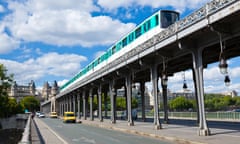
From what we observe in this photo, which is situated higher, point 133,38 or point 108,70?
point 133,38

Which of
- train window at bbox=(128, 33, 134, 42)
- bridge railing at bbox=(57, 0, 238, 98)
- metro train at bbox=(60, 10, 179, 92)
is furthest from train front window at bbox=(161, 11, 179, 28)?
train window at bbox=(128, 33, 134, 42)

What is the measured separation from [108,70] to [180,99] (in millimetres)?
108123

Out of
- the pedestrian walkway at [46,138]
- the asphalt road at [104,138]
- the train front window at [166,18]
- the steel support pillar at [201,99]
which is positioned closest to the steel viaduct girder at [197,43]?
the steel support pillar at [201,99]

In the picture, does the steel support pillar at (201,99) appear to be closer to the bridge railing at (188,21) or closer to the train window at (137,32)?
the bridge railing at (188,21)

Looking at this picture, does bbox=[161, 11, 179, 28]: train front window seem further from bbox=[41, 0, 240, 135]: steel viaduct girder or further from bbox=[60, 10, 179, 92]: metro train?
bbox=[41, 0, 240, 135]: steel viaduct girder

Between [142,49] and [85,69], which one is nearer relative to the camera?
[142,49]

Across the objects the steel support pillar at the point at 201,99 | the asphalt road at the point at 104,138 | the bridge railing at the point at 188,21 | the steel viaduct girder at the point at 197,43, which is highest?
the bridge railing at the point at 188,21

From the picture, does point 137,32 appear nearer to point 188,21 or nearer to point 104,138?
point 188,21

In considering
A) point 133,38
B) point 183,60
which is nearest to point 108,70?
point 133,38

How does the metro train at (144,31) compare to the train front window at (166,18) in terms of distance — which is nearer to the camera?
the train front window at (166,18)

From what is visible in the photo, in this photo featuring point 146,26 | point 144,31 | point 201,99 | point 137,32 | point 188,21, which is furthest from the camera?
point 137,32

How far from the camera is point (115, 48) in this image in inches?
1700

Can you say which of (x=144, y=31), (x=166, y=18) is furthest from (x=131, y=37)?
(x=166, y=18)

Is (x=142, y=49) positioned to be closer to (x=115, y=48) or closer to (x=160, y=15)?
(x=160, y=15)
